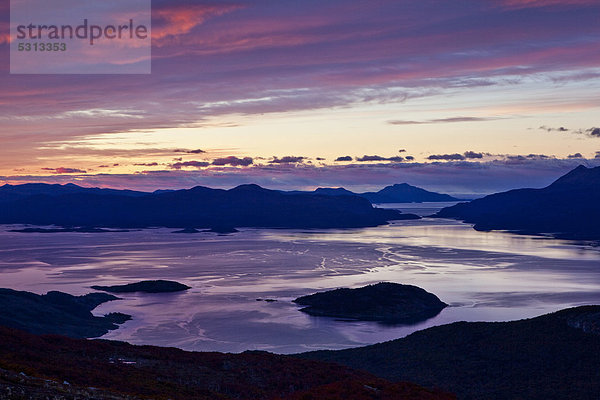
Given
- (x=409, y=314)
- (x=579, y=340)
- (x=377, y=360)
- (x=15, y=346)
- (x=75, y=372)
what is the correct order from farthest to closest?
(x=409, y=314), (x=377, y=360), (x=579, y=340), (x=15, y=346), (x=75, y=372)

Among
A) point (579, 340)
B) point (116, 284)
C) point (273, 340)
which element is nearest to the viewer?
point (579, 340)

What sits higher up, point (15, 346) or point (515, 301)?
point (15, 346)

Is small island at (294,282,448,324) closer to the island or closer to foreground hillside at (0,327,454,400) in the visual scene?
the island

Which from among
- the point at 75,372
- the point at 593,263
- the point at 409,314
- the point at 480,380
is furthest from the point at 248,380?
the point at 593,263

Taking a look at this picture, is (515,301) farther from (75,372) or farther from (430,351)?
(75,372)

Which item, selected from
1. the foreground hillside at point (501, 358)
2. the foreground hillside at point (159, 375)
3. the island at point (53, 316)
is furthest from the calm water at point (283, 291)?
the foreground hillside at point (159, 375)

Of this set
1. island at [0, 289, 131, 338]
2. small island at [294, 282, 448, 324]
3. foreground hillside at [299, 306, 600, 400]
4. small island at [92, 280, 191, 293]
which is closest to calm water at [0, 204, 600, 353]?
island at [0, 289, 131, 338]
